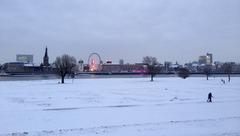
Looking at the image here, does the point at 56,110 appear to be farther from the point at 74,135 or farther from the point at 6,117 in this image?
the point at 74,135

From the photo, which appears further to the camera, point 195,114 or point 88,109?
point 88,109

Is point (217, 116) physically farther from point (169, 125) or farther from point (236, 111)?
point (169, 125)

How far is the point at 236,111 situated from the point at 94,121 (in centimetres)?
1162

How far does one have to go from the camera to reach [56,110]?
96.0 feet

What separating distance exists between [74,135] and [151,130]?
13.3 feet

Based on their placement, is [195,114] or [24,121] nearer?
[24,121]

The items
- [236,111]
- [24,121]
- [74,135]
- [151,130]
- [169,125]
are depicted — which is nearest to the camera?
[74,135]

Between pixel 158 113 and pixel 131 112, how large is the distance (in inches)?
77.8

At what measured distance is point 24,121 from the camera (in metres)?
23.3

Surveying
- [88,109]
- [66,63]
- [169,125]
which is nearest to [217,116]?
Answer: [169,125]

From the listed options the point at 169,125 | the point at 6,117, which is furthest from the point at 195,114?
the point at 6,117

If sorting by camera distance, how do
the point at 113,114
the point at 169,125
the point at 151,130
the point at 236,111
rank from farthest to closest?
the point at 236,111 < the point at 113,114 < the point at 169,125 < the point at 151,130

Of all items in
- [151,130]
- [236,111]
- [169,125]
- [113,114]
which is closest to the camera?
[151,130]

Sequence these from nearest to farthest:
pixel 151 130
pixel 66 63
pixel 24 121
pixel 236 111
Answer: pixel 151 130 < pixel 24 121 < pixel 236 111 < pixel 66 63
